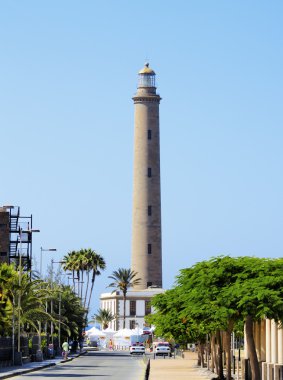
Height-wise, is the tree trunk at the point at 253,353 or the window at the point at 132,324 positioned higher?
the window at the point at 132,324

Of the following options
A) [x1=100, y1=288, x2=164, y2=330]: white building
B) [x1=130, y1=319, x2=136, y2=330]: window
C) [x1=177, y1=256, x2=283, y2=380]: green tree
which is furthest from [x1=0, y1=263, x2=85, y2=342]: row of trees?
[x1=130, y1=319, x2=136, y2=330]: window

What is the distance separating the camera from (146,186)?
157m

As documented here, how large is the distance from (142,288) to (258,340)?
122565mm

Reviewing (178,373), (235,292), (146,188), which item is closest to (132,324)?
(146,188)

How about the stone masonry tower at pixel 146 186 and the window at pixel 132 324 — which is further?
the window at pixel 132 324

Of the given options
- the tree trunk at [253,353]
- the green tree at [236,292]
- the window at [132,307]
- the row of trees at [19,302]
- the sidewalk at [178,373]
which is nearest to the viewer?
the green tree at [236,292]

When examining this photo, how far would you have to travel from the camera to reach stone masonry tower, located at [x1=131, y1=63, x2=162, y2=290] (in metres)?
157

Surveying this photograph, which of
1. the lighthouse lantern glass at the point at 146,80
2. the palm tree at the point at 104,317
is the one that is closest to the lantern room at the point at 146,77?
the lighthouse lantern glass at the point at 146,80

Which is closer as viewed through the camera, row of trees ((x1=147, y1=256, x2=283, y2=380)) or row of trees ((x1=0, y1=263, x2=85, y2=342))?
row of trees ((x1=147, y1=256, x2=283, y2=380))

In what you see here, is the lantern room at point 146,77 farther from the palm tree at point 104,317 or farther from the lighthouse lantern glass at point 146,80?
the palm tree at point 104,317

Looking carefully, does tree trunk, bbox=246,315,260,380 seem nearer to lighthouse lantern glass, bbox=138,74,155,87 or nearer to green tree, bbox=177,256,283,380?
green tree, bbox=177,256,283,380

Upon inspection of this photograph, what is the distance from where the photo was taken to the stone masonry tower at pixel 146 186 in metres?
157

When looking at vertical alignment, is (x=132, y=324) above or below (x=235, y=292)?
above

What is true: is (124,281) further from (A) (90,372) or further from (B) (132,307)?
(A) (90,372)
